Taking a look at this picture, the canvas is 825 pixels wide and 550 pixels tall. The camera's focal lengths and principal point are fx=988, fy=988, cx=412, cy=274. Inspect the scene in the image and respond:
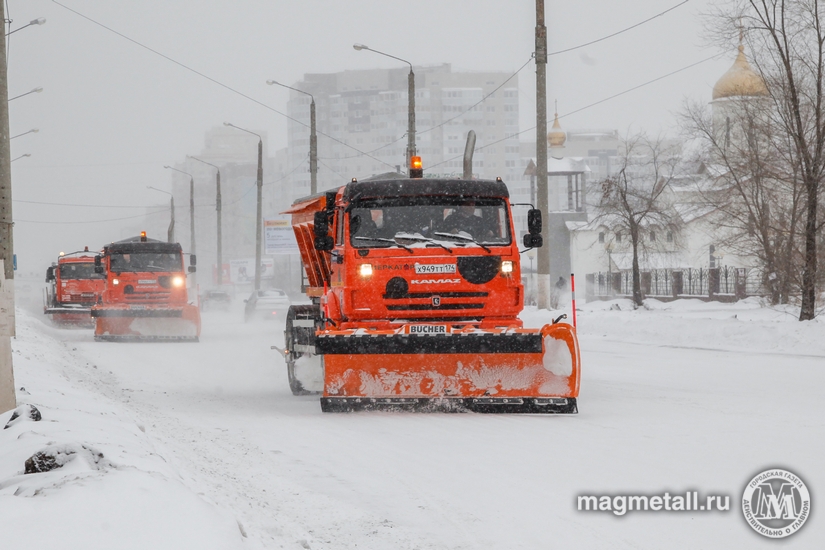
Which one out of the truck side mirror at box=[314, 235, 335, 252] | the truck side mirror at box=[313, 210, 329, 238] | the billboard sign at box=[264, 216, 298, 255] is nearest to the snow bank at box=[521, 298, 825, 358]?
the truck side mirror at box=[314, 235, 335, 252]

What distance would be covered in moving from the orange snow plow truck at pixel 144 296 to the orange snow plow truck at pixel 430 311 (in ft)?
41.1

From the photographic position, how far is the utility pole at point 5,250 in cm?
920

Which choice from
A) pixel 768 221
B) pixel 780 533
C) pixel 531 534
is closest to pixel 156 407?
pixel 531 534

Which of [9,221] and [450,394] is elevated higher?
[9,221]

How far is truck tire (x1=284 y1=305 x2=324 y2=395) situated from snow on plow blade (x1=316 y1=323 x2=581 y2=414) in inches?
81.8

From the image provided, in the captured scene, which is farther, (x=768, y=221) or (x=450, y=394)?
(x=768, y=221)

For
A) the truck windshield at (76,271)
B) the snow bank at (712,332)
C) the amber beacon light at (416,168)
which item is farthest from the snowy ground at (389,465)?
the truck windshield at (76,271)

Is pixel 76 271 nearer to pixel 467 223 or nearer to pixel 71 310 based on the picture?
pixel 71 310

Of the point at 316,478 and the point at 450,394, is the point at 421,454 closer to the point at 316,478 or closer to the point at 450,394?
the point at 316,478

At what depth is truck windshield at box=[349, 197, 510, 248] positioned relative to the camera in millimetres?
11070

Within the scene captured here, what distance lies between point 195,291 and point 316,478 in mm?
20224

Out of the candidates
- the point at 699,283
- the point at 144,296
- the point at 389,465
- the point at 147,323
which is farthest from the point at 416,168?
the point at 699,283

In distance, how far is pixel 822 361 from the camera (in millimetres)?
16203

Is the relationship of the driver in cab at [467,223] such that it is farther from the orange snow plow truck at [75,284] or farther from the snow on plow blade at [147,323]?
the orange snow plow truck at [75,284]
